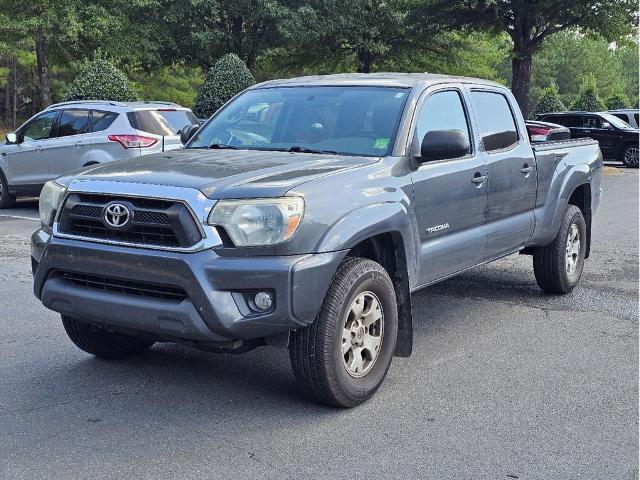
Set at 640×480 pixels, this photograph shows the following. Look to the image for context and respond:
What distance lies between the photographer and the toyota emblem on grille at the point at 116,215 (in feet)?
14.4

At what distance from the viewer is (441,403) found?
4812 millimetres

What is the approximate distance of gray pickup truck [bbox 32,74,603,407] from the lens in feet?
13.9

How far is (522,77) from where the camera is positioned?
94.1 ft

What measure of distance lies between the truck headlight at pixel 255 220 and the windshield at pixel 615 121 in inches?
949

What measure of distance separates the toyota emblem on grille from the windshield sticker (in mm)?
1676

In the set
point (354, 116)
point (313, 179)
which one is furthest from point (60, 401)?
point (354, 116)

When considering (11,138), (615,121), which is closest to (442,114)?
(11,138)

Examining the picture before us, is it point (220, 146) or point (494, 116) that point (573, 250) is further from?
point (220, 146)

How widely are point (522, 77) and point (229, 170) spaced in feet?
84.0

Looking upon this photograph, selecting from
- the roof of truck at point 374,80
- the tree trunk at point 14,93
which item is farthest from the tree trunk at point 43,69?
the roof of truck at point 374,80

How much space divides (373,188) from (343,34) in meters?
27.0

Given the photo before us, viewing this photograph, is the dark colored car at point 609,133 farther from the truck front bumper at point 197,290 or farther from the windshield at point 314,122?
the truck front bumper at point 197,290

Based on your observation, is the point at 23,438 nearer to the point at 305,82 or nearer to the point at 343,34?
the point at 305,82

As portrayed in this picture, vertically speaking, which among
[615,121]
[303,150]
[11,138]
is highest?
[303,150]
